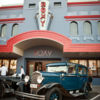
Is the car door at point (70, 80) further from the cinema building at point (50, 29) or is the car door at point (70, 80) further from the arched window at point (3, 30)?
the arched window at point (3, 30)

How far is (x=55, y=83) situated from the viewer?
457 cm

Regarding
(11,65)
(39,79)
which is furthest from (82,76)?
(11,65)

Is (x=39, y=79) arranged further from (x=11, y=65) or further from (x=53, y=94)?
(x=11, y=65)

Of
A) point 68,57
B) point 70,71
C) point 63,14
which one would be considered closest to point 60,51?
point 68,57

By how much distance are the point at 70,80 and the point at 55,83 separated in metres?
1.35

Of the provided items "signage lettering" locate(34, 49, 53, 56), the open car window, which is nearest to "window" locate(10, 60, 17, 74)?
"signage lettering" locate(34, 49, 53, 56)

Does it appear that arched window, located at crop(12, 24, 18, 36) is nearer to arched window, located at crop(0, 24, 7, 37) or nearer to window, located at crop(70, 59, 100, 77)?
arched window, located at crop(0, 24, 7, 37)

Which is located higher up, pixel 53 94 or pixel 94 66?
pixel 94 66

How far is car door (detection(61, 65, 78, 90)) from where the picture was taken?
17.7ft

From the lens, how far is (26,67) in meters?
14.3

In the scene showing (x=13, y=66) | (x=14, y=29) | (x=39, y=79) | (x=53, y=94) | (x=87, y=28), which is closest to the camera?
(x=53, y=94)

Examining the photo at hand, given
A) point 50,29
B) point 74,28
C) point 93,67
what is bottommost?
point 93,67

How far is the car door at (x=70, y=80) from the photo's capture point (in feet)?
17.7

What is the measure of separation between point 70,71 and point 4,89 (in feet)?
10.9
